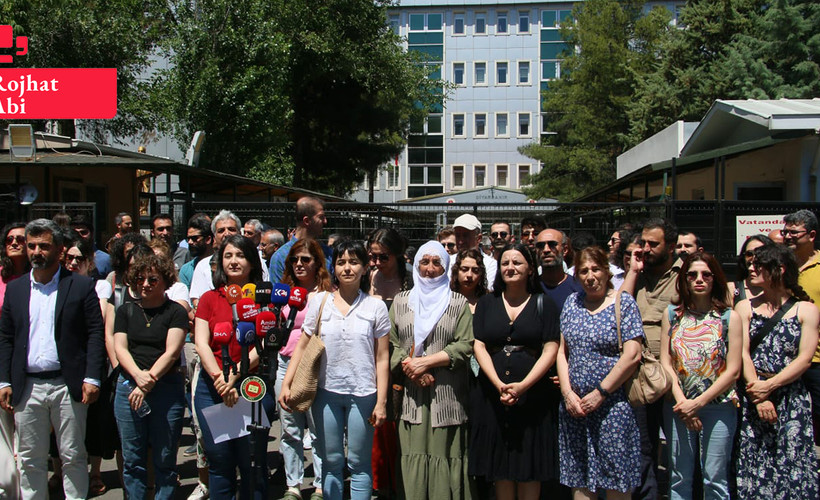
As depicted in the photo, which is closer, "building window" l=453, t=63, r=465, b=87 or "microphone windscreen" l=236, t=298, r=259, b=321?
"microphone windscreen" l=236, t=298, r=259, b=321

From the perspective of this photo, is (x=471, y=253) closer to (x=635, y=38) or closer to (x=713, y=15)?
(x=713, y=15)

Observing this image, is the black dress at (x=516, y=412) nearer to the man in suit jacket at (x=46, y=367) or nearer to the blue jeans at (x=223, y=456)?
the blue jeans at (x=223, y=456)

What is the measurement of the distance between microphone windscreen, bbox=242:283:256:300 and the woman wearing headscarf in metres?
1.09

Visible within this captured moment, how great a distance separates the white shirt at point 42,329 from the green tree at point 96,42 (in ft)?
51.8

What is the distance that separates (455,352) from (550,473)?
1030 mm

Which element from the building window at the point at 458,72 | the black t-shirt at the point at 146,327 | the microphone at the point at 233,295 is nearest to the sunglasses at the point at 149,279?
the black t-shirt at the point at 146,327

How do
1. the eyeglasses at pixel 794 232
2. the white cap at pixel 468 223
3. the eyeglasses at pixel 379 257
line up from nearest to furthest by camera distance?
the eyeglasses at pixel 379 257 → the eyeglasses at pixel 794 232 → the white cap at pixel 468 223

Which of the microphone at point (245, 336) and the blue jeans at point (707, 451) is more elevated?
the microphone at point (245, 336)

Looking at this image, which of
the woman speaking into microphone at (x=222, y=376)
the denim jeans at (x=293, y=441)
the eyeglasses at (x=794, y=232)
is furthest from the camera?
the eyeglasses at (x=794, y=232)

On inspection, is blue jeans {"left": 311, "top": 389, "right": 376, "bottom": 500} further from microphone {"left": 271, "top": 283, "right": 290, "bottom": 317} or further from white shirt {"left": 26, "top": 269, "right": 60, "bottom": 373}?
white shirt {"left": 26, "top": 269, "right": 60, "bottom": 373}

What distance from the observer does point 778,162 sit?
522 inches

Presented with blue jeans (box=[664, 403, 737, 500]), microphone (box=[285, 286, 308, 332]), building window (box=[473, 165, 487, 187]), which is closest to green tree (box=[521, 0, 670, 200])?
building window (box=[473, 165, 487, 187])

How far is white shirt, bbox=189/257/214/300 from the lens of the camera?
240 inches

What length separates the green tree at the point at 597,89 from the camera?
33625 mm
